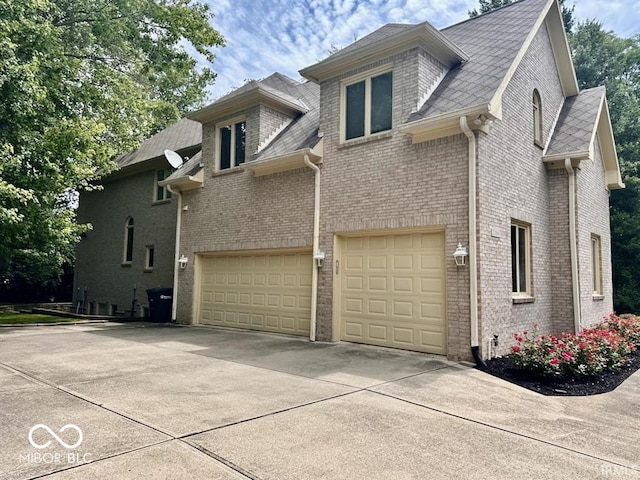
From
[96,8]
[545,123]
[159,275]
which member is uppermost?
[96,8]

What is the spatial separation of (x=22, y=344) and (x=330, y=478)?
8.22 meters

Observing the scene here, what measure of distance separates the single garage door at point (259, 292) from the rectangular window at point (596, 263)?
25.9 ft

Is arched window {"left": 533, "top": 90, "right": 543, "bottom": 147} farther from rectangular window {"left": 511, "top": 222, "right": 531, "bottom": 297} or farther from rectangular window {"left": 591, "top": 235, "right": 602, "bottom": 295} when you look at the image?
rectangular window {"left": 591, "top": 235, "right": 602, "bottom": 295}

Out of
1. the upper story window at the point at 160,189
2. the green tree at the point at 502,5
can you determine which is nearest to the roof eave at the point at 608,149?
the green tree at the point at 502,5

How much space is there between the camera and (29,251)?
16.6 metres

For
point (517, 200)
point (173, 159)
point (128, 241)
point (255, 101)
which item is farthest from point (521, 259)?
point (128, 241)

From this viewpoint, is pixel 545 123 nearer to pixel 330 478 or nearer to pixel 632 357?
pixel 632 357

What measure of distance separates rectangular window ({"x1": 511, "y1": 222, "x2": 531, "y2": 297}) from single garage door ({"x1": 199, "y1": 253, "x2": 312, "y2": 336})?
170 inches

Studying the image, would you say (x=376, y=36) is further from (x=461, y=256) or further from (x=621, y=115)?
(x=621, y=115)

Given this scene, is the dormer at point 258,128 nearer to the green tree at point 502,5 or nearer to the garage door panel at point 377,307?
the garage door panel at point 377,307

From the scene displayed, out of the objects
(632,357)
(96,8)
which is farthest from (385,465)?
(96,8)

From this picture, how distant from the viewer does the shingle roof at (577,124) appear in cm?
984

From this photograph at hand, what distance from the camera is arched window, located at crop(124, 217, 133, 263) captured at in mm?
17250

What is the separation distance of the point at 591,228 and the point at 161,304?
479 inches
